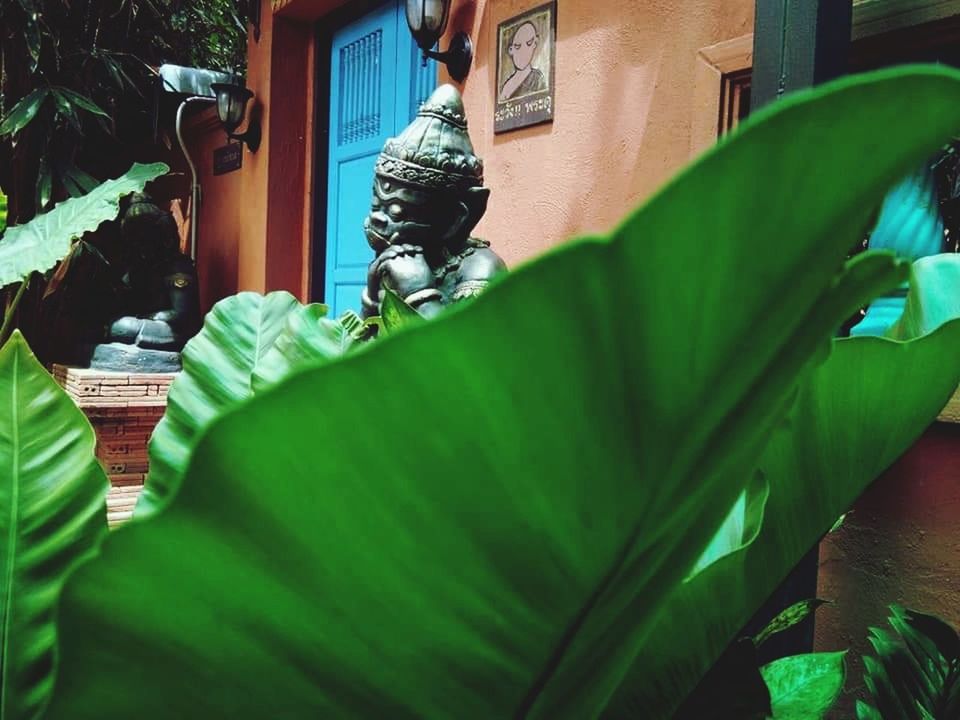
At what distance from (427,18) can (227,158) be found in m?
2.47

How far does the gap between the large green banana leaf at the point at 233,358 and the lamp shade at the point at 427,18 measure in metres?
2.06

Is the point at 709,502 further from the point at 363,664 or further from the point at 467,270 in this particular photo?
the point at 467,270

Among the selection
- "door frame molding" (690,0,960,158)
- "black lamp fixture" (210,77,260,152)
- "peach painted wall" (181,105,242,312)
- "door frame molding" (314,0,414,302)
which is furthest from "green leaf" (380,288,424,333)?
"peach painted wall" (181,105,242,312)

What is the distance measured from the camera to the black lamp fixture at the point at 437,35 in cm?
264

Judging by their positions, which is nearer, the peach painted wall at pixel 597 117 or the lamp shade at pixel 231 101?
the peach painted wall at pixel 597 117

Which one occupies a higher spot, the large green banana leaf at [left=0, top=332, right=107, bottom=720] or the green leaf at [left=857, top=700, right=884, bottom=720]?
the large green banana leaf at [left=0, top=332, right=107, bottom=720]

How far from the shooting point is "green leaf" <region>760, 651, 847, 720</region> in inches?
24.2

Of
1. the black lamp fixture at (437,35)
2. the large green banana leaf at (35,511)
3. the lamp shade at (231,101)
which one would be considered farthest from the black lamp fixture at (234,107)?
the large green banana leaf at (35,511)

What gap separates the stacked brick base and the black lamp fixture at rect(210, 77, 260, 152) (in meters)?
1.52

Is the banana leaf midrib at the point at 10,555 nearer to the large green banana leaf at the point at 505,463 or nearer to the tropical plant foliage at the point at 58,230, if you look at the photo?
the large green banana leaf at the point at 505,463

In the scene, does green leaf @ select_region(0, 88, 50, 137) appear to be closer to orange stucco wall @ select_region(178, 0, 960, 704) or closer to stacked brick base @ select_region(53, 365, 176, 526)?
stacked brick base @ select_region(53, 365, 176, 526)

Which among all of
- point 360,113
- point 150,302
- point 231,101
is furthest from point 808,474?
point 231,101

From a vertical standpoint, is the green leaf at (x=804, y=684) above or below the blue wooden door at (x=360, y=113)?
below

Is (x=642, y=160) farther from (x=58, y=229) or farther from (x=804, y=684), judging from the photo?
(x=58, y=229)
